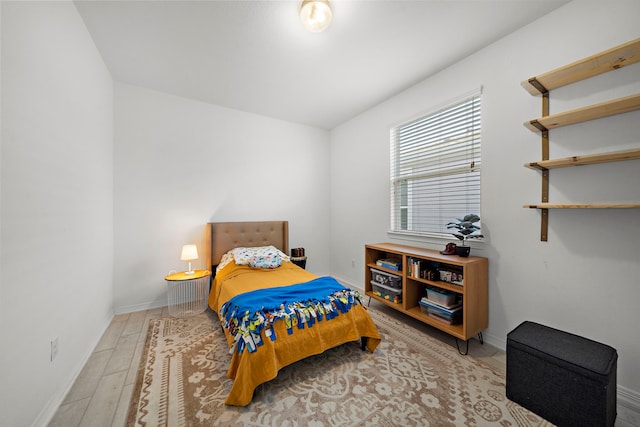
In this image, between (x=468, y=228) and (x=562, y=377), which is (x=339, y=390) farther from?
(x=468, y=228)

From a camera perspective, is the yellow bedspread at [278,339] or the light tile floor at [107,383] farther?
the yellow bedspread at [278,339]

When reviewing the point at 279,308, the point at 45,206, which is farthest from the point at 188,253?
the point at 279,308

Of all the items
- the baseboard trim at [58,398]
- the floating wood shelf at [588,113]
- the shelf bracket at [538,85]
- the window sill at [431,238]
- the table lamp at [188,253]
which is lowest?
the baseboard trim at [58,398]

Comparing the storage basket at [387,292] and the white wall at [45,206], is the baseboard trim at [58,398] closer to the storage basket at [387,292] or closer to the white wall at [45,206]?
the white wall at [45,206]

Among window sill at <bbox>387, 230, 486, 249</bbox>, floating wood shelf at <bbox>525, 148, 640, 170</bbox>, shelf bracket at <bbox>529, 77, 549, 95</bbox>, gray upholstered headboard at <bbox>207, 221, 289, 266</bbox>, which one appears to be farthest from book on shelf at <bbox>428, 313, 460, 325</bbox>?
gray upholstered headboard at <bbox>207, 221, 289, 266</bbox>

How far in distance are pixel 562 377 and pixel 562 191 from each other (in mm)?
1293

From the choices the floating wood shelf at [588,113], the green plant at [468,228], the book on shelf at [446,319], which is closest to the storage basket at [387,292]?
the book on shelf at [446,319]

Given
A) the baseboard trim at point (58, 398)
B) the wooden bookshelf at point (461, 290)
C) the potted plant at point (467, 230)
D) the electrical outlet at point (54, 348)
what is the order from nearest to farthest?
the baseboard trim at point (58, 398) < the electrical outlet at point (54, 348) < the wooden bookshelf at point (461, 290) < the potted plant at point (467, 230)

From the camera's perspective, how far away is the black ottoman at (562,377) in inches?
48.9

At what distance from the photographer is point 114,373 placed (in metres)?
1.81

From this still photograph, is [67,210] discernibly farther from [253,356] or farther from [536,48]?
[536,48]

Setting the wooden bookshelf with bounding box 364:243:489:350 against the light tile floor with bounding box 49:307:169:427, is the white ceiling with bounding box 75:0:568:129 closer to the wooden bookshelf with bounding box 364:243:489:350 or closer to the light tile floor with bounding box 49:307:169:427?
the wooden bookshelf with bounding box 364:243:489:350

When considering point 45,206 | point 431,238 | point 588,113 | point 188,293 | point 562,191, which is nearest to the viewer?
point 45,206

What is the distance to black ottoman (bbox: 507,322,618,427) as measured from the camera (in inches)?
48.9
